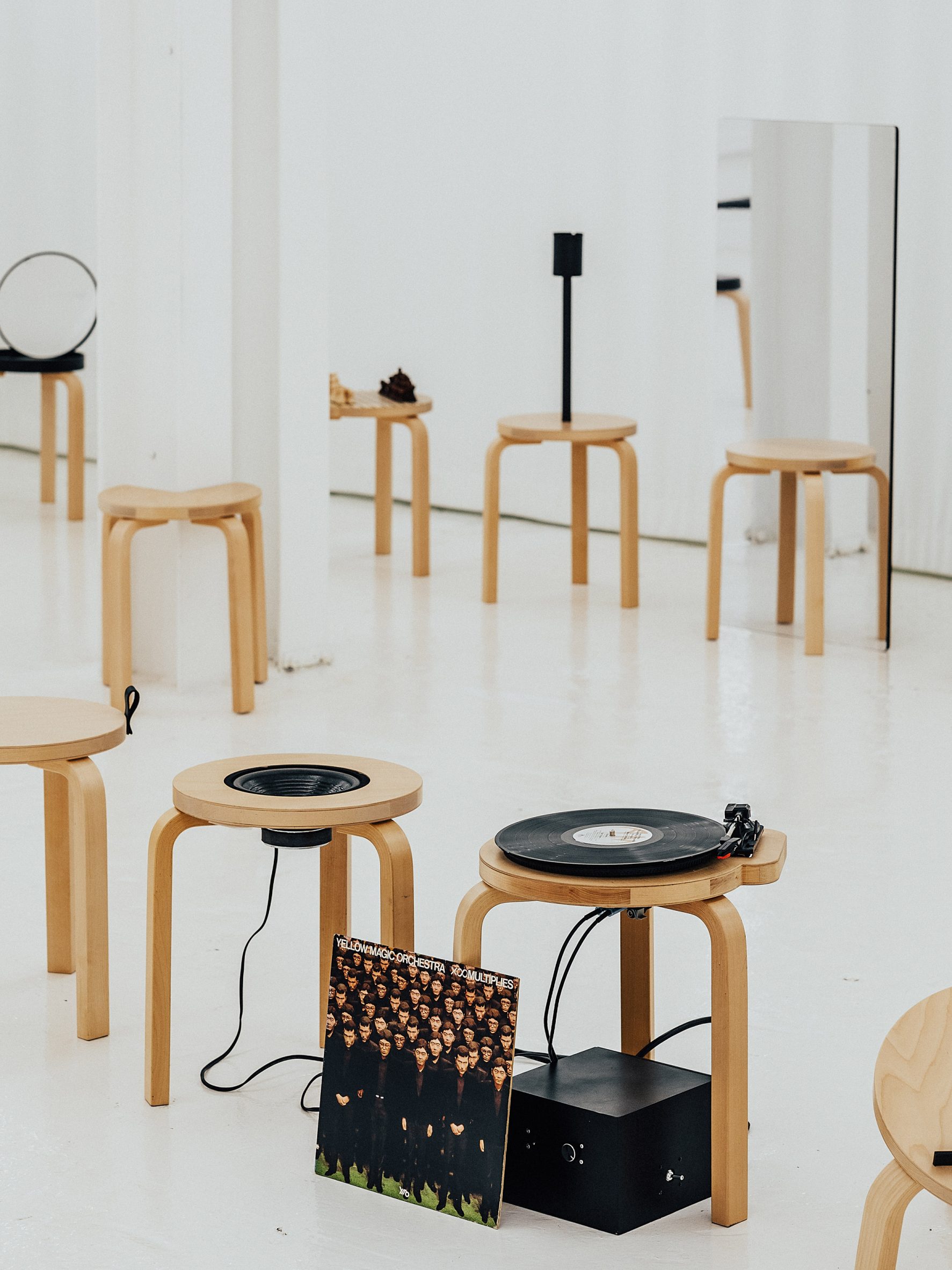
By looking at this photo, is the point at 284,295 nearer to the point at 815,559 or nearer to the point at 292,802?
the point at 815,559

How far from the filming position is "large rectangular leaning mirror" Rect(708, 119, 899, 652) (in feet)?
16.3

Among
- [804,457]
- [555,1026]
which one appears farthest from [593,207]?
[555,1026]

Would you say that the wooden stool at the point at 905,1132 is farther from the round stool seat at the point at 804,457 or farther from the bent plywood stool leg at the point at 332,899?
the round stool seat at the point at 804,457

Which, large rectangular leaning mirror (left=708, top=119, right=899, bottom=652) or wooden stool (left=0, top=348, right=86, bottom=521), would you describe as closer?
large rectangular leaning mirror (left=708, top=119, right=899, bottom=652)

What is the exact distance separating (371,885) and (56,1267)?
133cm

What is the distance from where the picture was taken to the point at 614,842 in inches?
82.1

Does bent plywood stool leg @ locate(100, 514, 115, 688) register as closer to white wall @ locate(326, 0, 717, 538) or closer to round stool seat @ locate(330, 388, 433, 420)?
round stool seat @ locate(330, 388, 433, 420)

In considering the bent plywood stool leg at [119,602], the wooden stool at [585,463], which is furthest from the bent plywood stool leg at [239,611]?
the wooden stool at [585,463]

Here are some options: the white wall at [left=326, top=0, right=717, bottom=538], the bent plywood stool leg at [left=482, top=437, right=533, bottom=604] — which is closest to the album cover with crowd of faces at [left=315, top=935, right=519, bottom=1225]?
the bent plywood stool leg at [left=482, top=437, right=533, bottom=604]

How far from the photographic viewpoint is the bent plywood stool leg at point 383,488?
246 inches

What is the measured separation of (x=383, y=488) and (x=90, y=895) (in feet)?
12.9

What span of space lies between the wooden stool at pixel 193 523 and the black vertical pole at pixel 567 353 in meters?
1.41

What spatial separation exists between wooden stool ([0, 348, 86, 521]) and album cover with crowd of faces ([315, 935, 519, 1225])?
4.90m

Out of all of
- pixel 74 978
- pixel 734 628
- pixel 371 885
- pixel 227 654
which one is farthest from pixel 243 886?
pixel 734 628
